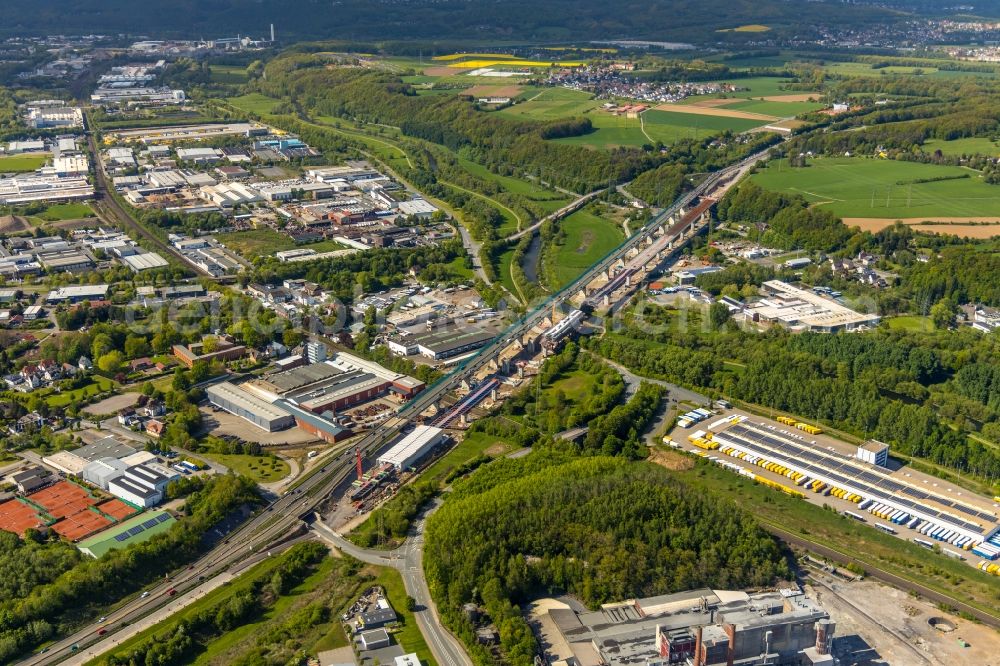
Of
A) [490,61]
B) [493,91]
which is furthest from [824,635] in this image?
[490,61]

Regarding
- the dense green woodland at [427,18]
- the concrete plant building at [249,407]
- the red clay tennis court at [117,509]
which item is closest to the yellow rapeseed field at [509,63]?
the dense green woodland at [427,18]

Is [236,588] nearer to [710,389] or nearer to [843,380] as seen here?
[710,389]

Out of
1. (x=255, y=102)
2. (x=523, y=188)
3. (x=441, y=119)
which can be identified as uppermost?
(x=441, y=119)

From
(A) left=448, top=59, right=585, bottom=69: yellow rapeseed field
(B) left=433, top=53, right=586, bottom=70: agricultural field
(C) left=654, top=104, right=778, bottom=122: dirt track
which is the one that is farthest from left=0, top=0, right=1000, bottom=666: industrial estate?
(B) left=433, top=53, right=586, bottom=70: agricultural field

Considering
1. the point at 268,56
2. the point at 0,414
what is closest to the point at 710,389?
the point at 0,414

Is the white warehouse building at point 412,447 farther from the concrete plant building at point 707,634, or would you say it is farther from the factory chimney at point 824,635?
the factory chimney at point 824,635

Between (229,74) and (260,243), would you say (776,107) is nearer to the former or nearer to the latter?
(260,243)

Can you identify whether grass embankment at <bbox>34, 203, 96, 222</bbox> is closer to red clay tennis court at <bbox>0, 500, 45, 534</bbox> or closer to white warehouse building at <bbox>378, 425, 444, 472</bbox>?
red clay tennis court at <bbox>0, 500, 45, 534</bbox>
